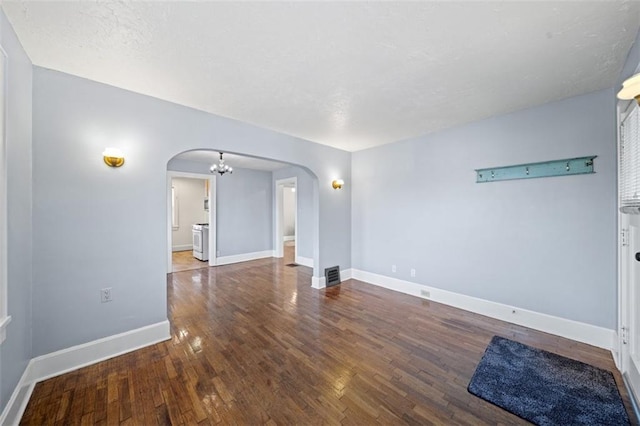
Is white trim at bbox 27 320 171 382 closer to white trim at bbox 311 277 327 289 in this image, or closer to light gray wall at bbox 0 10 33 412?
light gray wall at bbox 0 10 33 412

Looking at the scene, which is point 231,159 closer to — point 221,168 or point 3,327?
point 221,168

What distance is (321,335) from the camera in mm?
2715

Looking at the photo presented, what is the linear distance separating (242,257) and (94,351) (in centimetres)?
437

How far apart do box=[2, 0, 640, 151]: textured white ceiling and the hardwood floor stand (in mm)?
2620

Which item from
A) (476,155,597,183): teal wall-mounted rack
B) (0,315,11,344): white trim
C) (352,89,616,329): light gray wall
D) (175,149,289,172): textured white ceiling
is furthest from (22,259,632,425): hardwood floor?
(175,149,289,172): textured white ceiling

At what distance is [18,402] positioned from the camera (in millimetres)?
1666

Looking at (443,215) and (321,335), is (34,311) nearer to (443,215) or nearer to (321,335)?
(321,335)

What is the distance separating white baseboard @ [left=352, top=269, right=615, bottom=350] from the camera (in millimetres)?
2486

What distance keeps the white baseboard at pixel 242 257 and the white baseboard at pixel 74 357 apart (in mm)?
3654

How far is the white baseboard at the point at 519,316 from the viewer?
97.9 inches

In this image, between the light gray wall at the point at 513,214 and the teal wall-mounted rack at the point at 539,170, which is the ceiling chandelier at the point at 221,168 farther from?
the teal wall-mounted rack at the point at 539,170

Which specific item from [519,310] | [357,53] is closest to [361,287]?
[519,310]

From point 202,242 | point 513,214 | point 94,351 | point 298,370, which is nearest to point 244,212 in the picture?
point 202,242

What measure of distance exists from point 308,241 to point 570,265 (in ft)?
15.6
